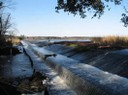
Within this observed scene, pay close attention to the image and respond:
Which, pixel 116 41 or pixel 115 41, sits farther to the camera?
pixel 115 41

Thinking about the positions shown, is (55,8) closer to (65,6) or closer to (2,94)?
(65,6)

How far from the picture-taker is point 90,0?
20047 millimetres

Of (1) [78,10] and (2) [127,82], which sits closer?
(2) [127,82]

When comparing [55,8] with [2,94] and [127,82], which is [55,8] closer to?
[127,82]

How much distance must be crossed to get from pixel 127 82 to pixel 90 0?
669 cm

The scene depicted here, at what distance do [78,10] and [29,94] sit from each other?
833 cm

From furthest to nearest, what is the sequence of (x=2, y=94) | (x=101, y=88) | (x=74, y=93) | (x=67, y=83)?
(x=67, y=83) < (x=74, y=93) < (x=101, y=88) < (x=2, y=94)

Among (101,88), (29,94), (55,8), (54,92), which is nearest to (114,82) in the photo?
(101,88)

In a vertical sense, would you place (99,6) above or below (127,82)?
above

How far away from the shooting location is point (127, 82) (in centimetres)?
1534

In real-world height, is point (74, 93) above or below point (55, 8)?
below

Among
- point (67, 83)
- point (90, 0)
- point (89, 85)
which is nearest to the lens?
point (89, 85)

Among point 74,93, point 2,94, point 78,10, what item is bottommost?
point 74,93

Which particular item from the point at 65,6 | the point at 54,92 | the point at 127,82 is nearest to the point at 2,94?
the point at 54,92
